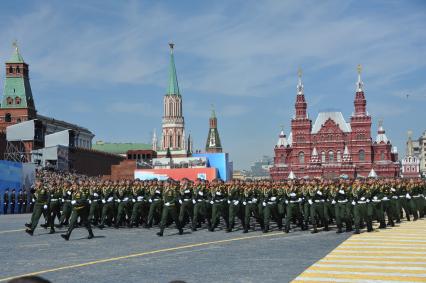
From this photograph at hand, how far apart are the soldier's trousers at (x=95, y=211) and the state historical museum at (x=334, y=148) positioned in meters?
80.8

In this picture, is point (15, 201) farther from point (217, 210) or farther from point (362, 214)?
point (362, 214)

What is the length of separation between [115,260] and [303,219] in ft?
34.1

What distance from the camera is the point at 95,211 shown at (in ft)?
71.8


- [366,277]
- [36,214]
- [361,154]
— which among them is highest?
[361,154]

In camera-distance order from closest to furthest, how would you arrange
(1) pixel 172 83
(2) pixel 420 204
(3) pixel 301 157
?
(2) pixel 420 204
(3) pixel 301 157
(1) pixel 172 83

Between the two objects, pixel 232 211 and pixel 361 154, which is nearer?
pixel 232 211

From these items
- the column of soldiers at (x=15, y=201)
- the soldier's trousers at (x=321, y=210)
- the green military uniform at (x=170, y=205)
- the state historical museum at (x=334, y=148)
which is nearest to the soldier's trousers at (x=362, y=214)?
the soldier's trousers at (x=321, y=210)

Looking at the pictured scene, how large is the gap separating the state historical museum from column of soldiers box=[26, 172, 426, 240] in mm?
81123

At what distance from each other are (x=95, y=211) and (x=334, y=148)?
90.5 metres

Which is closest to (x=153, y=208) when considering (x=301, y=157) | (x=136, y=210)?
(x=136, y=210)

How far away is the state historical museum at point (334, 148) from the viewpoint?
104 m

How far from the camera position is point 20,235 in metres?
19.5

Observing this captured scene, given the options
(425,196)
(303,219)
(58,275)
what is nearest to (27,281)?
(58,275)

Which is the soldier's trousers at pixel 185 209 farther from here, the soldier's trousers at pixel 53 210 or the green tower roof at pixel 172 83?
the green tower roof at pixel 172 83
